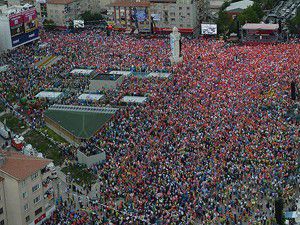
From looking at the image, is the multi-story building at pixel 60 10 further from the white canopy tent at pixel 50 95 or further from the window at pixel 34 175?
the window at pixel 34 175

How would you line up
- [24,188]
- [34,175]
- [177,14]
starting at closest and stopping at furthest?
[24,188] < [34,175] < [177,14]

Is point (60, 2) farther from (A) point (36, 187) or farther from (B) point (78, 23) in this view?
(A) point (36, 187)

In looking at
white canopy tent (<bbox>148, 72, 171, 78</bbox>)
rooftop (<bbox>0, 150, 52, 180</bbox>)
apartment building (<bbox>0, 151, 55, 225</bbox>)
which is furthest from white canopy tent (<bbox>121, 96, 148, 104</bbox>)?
rooftop (<bbox>0, 150, 52, 180</bbox>)

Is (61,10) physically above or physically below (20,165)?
above

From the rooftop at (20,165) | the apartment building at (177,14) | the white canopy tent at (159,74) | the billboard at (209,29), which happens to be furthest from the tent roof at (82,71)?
the rooftop at (20,165)

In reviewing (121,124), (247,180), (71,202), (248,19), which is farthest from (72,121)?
(248,19)

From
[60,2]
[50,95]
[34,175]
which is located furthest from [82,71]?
[34,175]

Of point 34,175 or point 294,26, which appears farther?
point 294,26
